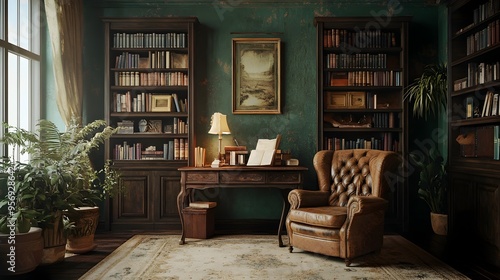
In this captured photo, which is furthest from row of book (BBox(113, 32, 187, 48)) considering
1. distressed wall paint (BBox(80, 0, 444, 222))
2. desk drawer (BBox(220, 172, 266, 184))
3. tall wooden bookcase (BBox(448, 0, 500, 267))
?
tall wooden bookcase (BBox(448, 0, 500, 267))

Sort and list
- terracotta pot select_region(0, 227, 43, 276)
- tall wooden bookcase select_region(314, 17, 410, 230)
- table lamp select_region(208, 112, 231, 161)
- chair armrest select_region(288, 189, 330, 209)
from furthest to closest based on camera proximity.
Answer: tall wooden bookcase select_region(314, 17, 410, 230), table lamp select_region(208, 112, 231, 161), chair armrest select_region(288, 189, 330, 209), terracotta pot select_region(0, 227, 43, 276)

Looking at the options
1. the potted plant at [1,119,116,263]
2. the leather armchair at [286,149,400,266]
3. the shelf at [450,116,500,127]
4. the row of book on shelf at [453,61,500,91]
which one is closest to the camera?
the potted plant at [1,119,116,263]

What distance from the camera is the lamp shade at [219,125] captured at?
5.47 m

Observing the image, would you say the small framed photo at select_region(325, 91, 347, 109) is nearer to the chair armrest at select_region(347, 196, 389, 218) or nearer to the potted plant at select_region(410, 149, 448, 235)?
the potted plant at select_region(410, 149, 448, 235)

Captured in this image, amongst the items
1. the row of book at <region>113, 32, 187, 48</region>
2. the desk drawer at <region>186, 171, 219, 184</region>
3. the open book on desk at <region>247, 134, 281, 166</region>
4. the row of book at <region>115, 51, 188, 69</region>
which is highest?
the row of book at <region>113, 32, 187, 48</region>

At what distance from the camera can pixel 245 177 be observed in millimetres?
5043

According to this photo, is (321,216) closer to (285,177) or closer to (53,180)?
(285,177)

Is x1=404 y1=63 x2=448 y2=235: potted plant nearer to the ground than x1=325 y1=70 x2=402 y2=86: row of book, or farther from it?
nearer to the ground

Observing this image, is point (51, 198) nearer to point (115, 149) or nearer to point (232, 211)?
point (115, 149)

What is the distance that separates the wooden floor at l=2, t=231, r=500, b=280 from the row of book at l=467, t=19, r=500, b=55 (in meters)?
2.09

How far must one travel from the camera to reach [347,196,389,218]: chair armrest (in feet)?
13.1

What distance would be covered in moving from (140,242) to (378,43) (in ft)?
12.5

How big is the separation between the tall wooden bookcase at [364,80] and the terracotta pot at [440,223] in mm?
377

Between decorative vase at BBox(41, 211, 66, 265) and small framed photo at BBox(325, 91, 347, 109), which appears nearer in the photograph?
decorative vase at BBox(41, 211, 66, 265)
